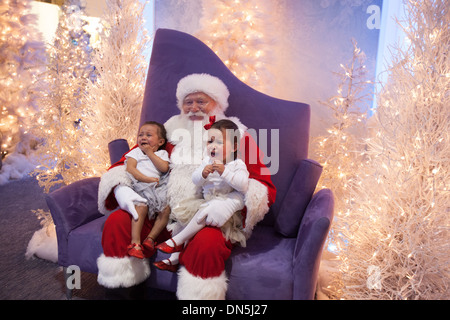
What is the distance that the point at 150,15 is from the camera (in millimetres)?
4207

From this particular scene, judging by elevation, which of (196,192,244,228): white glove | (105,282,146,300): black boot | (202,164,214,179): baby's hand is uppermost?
(202,164,214,179): baby's hand

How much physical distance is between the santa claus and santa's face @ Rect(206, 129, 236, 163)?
0.20 meters

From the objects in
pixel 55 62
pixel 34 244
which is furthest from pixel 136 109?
pixel 34 244

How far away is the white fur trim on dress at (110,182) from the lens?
1695 mm

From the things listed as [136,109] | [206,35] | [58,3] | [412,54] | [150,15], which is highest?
[58,3]

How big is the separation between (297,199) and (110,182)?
43.3 inches

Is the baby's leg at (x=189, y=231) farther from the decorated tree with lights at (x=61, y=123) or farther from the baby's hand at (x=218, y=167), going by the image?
the decorated tree with lights at (x=61, y=123)

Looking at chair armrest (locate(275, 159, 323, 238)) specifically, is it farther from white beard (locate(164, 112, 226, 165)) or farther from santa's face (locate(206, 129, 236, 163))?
white beard (locate(164, 112, 226, 165))

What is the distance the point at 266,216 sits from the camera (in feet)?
6.37

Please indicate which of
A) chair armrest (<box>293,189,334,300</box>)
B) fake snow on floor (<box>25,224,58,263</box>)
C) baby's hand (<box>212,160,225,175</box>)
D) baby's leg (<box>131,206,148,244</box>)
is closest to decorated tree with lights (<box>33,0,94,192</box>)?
fake snow on floor (<box>25,224,58,263</box>)

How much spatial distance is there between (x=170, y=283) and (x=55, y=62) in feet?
8.80

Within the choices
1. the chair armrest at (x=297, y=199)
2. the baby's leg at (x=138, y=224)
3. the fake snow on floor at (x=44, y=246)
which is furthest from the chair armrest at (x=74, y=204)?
the chair armrest at (x=297, y=199)

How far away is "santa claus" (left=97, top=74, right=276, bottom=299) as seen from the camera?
4.55ft
